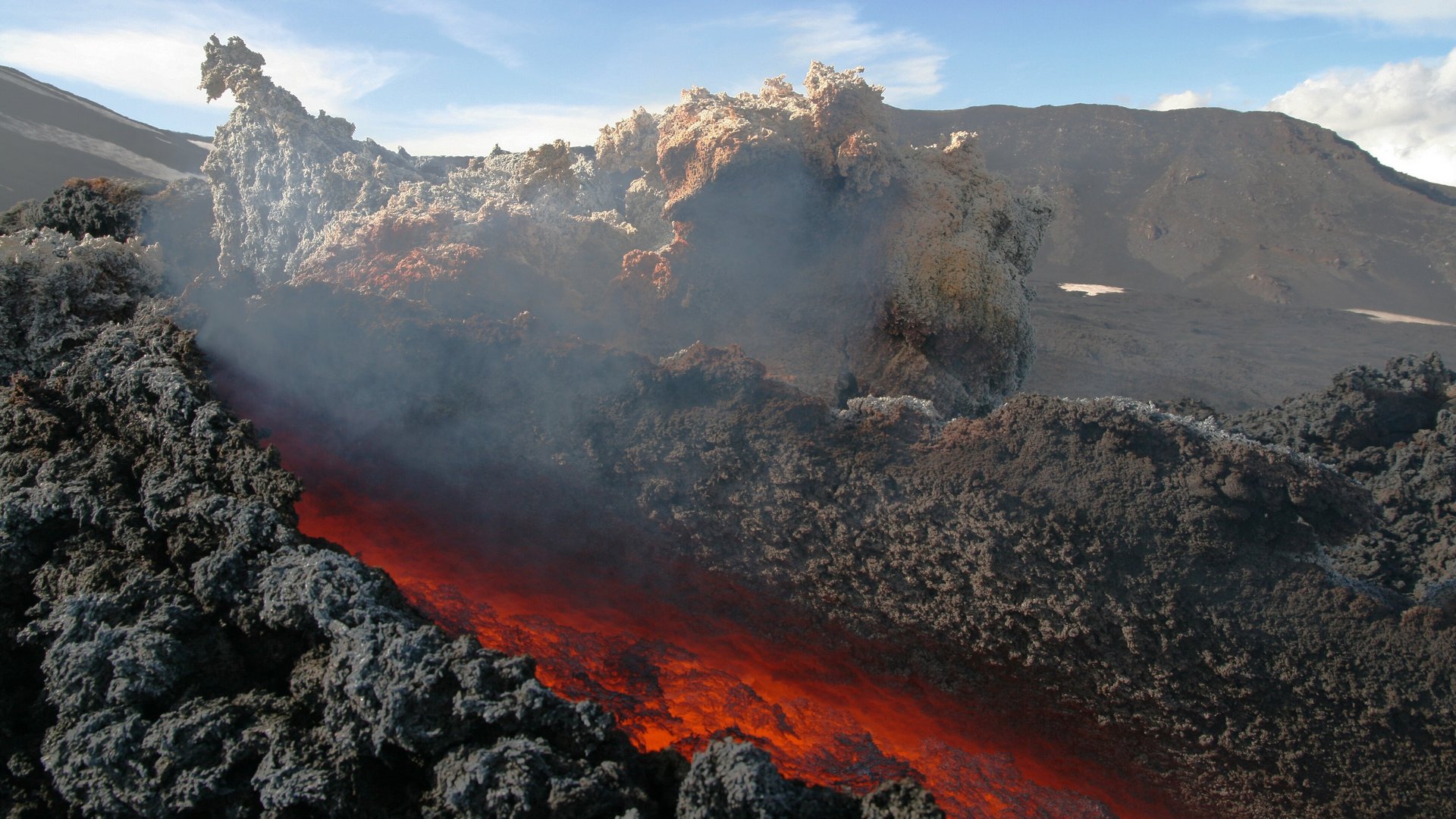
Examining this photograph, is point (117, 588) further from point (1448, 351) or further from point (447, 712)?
point (1448, 351)

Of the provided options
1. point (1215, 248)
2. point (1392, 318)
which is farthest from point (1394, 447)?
point (1215, 248)

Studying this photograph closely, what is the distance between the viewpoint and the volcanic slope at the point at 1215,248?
42.9 ft

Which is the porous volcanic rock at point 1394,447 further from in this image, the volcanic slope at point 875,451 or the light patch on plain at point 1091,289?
the light patch on plain at point 1091,289

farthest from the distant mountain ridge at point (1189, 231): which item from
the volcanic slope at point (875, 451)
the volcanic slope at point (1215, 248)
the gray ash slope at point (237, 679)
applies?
the gray ash slope at point (237, 679)

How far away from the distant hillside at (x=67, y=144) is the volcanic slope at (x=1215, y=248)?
80.0ft

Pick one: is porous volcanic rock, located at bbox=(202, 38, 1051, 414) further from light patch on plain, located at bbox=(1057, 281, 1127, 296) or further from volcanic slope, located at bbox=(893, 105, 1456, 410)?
light patch on plain, located at bbox=(1057, 281, 1127, 296)

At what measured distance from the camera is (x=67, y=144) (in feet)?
94.2

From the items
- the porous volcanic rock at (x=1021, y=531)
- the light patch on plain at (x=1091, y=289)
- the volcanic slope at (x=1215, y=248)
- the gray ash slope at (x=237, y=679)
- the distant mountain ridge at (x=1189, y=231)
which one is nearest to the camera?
the gray ash slope at (x=237, y=679)

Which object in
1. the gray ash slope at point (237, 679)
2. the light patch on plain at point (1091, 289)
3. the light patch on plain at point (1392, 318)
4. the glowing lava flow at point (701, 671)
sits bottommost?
the glowing lava flow at point (701, 671)

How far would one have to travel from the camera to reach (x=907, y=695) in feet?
12.3

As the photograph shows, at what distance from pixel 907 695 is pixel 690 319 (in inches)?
102

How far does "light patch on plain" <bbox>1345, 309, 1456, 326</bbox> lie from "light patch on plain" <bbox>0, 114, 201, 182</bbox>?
33.8m

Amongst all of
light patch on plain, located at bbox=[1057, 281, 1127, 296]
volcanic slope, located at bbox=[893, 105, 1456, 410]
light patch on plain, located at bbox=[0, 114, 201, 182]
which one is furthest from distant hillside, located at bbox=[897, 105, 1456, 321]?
light patch on plain, located at bbox=[0, 114, 201, 182]

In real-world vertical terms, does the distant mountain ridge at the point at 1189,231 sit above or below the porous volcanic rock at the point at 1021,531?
above
